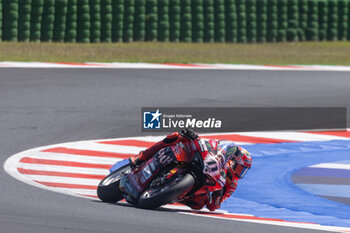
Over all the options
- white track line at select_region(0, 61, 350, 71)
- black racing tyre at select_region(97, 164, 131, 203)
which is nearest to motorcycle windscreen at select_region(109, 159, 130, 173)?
black racing tyre at select_region(97, 164, 131, 203)

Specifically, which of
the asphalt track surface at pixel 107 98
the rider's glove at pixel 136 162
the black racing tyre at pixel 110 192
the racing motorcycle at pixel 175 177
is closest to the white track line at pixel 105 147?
the asphalt track surface at pixel 107 98

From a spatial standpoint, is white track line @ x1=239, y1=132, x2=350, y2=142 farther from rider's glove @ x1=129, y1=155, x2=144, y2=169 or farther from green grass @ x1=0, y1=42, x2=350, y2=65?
green grass @ x1=0, y1=42, x2=350, y2=65

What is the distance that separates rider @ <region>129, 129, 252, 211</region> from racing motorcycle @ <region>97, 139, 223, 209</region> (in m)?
0.07

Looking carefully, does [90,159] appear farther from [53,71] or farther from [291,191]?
[53,71]

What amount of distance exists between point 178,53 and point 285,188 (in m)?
10.5

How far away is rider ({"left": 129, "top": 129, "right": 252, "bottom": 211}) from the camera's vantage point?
704 centimetres

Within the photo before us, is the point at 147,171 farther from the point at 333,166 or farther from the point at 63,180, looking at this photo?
the point at 333,166

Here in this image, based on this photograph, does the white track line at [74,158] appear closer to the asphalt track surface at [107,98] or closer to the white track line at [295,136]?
the asphalt track surface at [107,98]

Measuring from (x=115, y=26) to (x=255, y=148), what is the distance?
34.3 ft

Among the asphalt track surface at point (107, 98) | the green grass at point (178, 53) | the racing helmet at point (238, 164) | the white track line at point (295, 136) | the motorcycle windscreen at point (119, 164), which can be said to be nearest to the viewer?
the racing helmet at point (238, 164)

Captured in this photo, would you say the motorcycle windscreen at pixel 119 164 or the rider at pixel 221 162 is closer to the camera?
the rider at pixel 221 162

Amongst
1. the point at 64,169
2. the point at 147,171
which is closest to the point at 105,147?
the point at 64,169

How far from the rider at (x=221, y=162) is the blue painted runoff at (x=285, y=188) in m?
0.32

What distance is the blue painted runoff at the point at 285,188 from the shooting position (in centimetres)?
731
